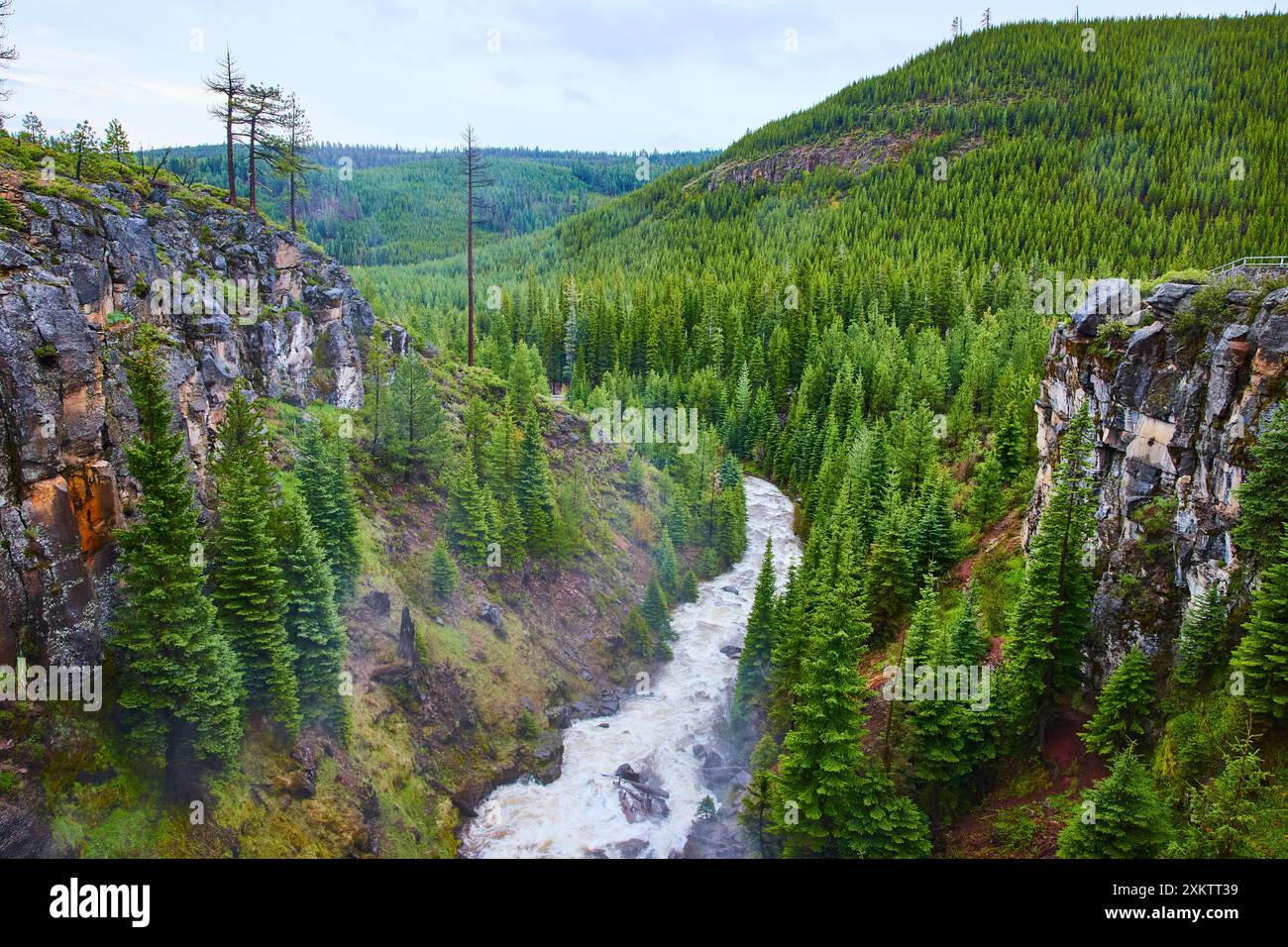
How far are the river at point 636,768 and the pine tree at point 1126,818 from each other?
703 inches

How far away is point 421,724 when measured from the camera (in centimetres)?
3688

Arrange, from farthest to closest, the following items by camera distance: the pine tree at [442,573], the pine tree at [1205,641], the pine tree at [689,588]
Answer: the pine tree at [689,588]
the pine tree at [442,573]
the pine tree at [1205,641]

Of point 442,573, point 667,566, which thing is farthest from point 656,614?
point 442,573

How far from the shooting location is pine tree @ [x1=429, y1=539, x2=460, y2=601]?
42.7 metres

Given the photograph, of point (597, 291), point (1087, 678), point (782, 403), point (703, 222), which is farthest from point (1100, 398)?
point (703, 222)

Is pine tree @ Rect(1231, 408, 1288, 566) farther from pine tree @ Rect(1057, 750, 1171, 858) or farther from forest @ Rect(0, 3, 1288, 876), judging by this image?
pine tree @ Rect(1057, 750, 1171, 858)

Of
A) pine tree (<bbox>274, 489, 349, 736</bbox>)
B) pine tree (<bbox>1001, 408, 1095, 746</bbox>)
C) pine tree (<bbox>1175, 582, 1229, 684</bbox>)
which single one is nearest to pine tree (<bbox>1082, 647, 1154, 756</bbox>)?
pine tree (<bbox>1175, 582, 1229, 684</bbox>)

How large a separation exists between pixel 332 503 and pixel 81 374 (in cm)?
1217

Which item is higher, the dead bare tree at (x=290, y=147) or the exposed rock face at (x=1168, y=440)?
the dead bare tree at (x=290, y=147)

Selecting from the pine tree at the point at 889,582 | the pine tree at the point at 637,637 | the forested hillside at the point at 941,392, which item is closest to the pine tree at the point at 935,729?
Answer: the forested hillside at the point at 941,392

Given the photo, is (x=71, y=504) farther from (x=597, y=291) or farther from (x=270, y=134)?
(x=597, y=291)

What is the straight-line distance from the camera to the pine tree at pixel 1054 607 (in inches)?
1181

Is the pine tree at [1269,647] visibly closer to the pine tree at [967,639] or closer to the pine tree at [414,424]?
the pine tree at [967,639]
